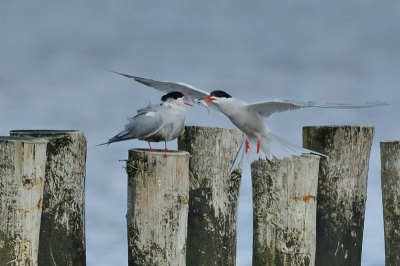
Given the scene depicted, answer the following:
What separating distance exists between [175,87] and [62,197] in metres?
1.91

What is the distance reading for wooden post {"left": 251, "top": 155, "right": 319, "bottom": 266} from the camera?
796 cm

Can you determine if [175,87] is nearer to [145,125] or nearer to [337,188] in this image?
[145,125]

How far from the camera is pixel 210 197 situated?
333 inches

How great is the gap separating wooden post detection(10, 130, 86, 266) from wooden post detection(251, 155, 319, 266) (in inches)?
70.8

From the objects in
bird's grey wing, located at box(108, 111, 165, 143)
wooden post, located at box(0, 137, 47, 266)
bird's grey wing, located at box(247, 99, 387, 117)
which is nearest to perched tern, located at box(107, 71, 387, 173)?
bird's grey wing, located at box(247, 99, 387, 117)

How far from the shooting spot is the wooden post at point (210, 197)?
8414mm

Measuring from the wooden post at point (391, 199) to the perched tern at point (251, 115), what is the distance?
1.57m

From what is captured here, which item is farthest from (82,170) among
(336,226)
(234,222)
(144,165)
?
(336,226)

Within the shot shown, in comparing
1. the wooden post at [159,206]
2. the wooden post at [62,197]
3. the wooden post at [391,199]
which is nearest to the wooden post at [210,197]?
the wooden post at [62,197]

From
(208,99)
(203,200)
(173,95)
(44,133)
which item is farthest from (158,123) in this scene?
(44,133)

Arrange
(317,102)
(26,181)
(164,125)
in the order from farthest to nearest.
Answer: (164,125), (317,102), (26,181)

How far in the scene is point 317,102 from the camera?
7.75m

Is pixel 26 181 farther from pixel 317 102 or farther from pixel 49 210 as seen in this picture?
pixel 317 102

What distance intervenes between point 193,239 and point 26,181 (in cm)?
229
